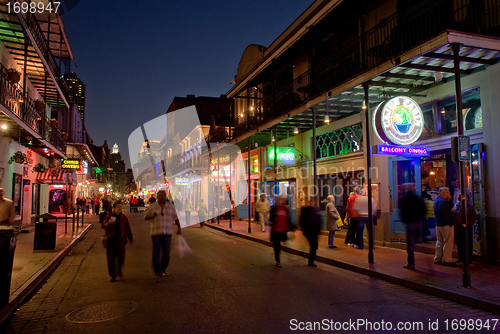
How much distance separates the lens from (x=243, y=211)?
24.5 metres

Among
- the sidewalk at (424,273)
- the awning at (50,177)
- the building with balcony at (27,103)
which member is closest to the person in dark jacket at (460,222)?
the sidewalk at (424,273)

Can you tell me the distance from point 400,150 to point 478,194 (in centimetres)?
210

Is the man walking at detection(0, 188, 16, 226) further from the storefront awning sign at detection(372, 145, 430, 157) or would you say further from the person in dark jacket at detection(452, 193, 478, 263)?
the person in dark jacket at detection(452, 193, 478, 263)

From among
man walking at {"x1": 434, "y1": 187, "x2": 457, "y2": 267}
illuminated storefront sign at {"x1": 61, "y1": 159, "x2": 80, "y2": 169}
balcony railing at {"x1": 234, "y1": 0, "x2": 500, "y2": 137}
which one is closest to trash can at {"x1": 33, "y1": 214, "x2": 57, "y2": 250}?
balcony railing at {"x1": 234, "y1": 0, "x2": 500, "y2": 137}

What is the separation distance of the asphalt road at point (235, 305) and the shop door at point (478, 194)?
328 centimetres

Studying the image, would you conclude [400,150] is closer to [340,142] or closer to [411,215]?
[411,215]

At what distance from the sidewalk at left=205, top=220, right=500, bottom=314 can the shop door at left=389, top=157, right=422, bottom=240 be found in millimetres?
764

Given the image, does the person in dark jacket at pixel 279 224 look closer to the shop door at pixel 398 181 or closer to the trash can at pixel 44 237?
the shop door at pixel 398 181

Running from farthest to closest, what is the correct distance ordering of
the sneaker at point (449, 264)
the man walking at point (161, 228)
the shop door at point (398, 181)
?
the shop door at point (398, 181), the sneaker at point (449, 264), the man walking at point (161, 228)

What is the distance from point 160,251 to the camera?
25.7ft

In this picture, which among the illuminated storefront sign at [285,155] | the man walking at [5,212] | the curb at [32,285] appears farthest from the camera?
the illuminated storefront sign at [285,155]

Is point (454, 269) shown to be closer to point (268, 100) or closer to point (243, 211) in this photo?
point (268, 100)

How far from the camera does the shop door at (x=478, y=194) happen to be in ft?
29.5

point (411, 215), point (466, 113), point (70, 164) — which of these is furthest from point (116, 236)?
point (70, 164)
